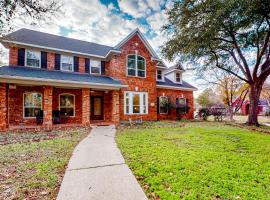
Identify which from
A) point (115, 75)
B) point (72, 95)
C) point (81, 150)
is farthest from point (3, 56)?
point (81, 150)

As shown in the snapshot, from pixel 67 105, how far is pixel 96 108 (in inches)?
110

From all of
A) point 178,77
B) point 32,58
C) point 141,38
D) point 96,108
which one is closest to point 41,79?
point 32,58

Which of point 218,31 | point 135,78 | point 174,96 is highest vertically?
point 218,31

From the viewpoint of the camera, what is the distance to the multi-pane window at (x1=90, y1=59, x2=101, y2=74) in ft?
50.0

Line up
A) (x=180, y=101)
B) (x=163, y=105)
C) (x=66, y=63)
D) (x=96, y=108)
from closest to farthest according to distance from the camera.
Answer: (x=66, y=63) → (x=96, y=108) → (x=163, y=105) → (x=180, y=101)

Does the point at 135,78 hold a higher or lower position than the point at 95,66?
lower

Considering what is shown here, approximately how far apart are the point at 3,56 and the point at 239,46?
19028 mm

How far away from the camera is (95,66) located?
15406 millimetres

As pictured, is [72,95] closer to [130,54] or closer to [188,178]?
[130,54]

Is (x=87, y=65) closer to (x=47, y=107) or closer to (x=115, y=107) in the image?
(x=115, y=107)

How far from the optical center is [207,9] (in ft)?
35.2

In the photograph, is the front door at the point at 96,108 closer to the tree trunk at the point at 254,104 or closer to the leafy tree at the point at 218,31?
the leafy tree at the point at 218,31

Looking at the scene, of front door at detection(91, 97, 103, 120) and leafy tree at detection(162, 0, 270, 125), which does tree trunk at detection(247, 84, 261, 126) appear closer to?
leafy tree at detection(162, 0, 270, 125)

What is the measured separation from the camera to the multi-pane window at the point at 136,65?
15.3 m
